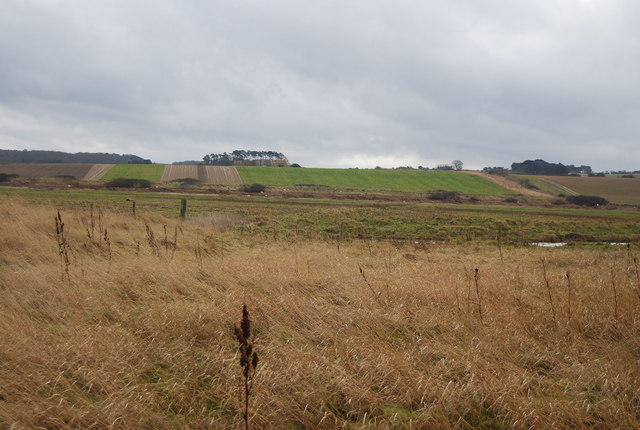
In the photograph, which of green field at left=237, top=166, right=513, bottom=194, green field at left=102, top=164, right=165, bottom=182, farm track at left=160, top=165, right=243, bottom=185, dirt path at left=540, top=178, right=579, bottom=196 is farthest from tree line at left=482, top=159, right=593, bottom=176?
green field at left=102, top=164, right=165, bottom=182

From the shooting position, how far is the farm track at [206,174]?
292ft

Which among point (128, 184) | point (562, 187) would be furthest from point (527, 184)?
point (128, 184)

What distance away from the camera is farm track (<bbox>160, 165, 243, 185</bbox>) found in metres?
89.0

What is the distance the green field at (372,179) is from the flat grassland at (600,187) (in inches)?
599

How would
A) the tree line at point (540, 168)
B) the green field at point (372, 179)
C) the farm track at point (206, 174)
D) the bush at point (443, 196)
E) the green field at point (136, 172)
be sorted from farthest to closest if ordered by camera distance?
the tree line at point (540, 168) → the green field at point (372, 179) → the farm track at point (206, 174) → the green field at point (136, 172) → the bush at point (443, 196)

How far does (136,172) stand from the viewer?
94125mm

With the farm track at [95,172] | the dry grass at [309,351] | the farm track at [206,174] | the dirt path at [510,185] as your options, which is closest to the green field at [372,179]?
the farm track at [206,174]

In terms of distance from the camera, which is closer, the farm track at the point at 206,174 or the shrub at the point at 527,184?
the farm track at the point at 206,174

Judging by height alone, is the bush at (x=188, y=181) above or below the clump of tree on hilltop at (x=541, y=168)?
below

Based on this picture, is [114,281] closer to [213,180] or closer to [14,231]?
[14,231]

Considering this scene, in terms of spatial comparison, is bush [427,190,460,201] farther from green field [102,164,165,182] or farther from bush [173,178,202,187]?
green field [102,164,165,182]

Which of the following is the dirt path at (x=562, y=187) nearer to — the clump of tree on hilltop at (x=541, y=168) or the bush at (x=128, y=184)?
the clump of tree on hilltop at (x=541, y=168)

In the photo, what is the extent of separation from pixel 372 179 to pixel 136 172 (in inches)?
2009

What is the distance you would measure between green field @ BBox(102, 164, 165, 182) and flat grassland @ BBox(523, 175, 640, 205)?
3357 inches
